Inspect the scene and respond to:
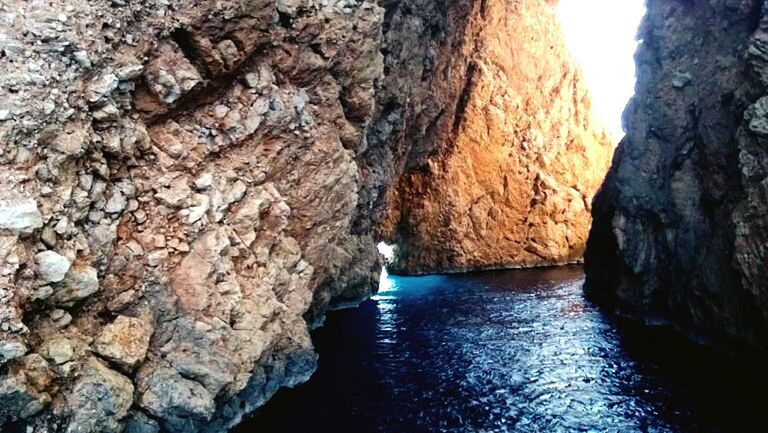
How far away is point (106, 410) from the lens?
1439 centimetres

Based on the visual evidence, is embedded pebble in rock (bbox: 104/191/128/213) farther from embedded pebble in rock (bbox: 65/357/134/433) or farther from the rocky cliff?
embedded pebble in rock (bbox: 65/357/134/433)

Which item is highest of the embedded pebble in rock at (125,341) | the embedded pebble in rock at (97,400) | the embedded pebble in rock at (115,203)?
the embedded pebble in rock at (115,203)

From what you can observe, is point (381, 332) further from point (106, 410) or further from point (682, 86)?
point (682, 86)

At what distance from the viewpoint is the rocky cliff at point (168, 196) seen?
13.8m

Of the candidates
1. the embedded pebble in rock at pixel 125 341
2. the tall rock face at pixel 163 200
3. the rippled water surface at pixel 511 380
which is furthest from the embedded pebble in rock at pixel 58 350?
the rippled water surface at pixel 511 380

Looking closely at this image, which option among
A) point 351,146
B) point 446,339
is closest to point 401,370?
point 446,339

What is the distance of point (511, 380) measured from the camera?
2325 centimetres

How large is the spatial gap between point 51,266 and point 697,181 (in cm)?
2851

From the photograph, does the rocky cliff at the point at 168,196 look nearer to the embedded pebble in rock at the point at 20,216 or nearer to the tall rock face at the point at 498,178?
the embedded pebble in rock at the point at 20,216

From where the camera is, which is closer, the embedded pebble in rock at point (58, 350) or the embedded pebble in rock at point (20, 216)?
the embedded pebble in rock at point (20, 216)

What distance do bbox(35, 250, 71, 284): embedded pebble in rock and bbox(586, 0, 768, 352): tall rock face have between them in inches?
932

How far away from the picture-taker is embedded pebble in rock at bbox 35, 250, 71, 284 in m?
13.5

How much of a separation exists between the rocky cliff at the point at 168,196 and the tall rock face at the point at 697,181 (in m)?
16.0

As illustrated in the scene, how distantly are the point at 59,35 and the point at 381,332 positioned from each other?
863 inches
